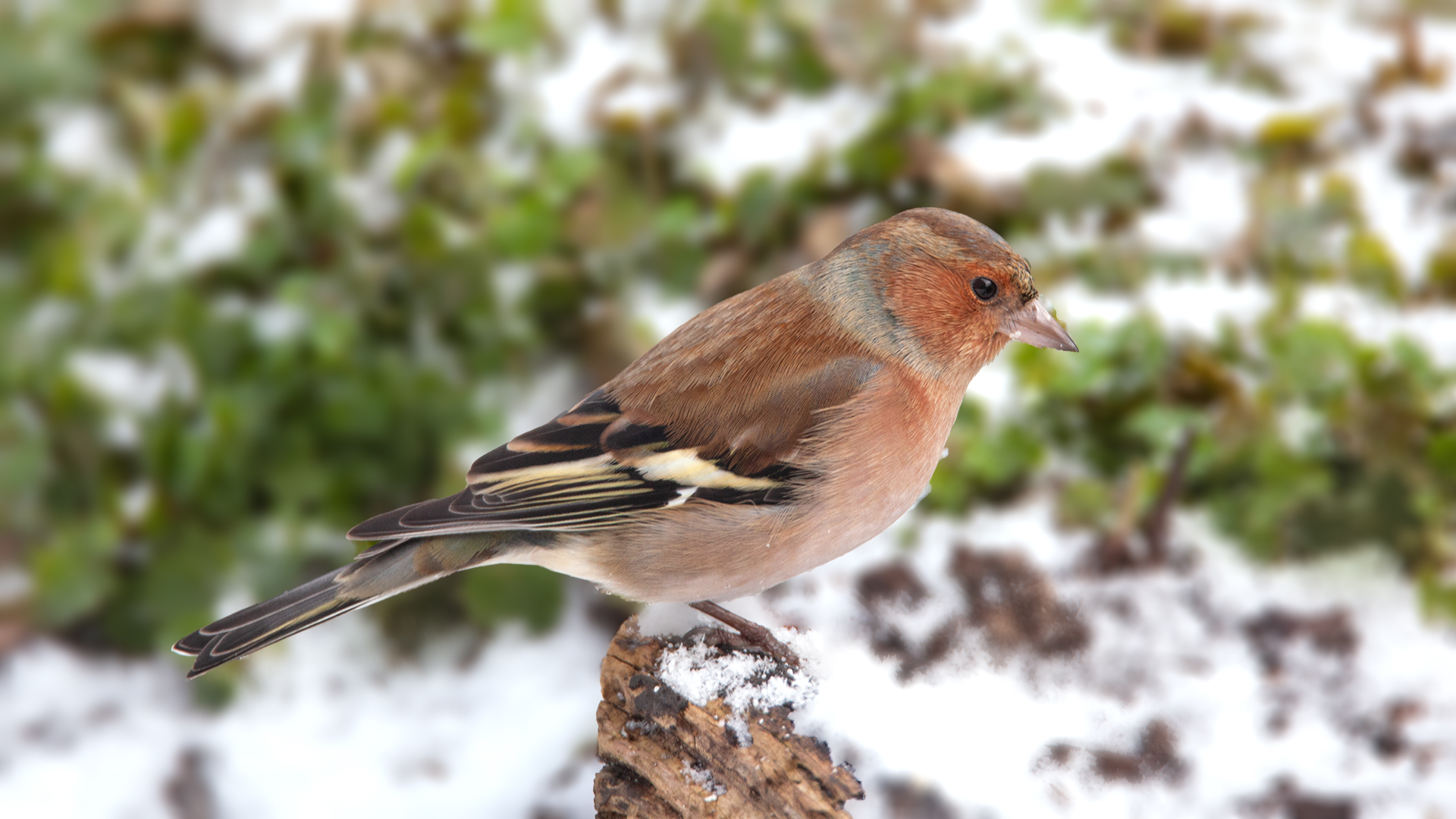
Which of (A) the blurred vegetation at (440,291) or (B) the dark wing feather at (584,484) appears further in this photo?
(A) the blurred vegetation at (440,291)

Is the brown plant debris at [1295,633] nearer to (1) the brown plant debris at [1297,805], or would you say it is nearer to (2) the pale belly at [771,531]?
(1) the brown plant debris at [1297,805]

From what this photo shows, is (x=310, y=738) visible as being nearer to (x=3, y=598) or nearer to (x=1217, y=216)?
(x=3, y=598)

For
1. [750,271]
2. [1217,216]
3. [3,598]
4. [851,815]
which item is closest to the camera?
[851,815]

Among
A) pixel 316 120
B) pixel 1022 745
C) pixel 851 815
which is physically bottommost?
pixel 851 815

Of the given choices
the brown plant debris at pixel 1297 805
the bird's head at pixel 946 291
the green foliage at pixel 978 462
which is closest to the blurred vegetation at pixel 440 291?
the green foliage at pixel 978 462

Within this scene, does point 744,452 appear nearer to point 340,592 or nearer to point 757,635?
point 757,635

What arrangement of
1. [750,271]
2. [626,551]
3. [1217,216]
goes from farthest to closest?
[1217,216]
[750,271]
[626,551]

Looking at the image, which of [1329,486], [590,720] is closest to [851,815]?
[590,720]
